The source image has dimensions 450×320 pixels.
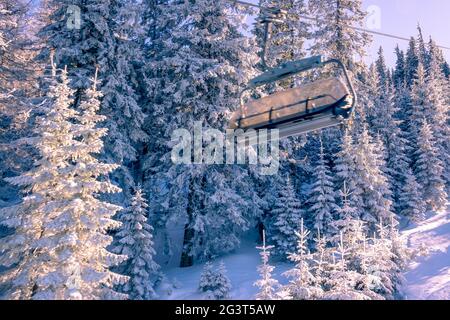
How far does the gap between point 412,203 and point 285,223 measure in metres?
9.67

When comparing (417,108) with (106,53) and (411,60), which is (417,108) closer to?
(106,53)

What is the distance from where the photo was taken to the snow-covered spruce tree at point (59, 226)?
770 centimetres

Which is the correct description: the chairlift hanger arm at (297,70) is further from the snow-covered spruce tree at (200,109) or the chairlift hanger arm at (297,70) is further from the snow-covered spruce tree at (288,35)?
the snow-covered spruce tree at (288,35)

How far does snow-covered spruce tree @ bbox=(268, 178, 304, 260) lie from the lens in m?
16.7

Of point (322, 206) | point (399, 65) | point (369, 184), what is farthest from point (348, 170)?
point (399, 65)

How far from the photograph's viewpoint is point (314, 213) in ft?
57.9

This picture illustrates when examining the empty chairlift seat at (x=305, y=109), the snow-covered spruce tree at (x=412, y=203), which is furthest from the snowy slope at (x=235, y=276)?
the snow-covered spruce tree at (x=412, y=203)

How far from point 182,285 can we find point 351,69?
14666mm

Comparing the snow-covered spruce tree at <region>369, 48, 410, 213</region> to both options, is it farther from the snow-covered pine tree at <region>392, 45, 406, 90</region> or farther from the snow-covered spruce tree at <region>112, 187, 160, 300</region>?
the snow-covered pine tree at <region>392, 45, 406, 90</region>

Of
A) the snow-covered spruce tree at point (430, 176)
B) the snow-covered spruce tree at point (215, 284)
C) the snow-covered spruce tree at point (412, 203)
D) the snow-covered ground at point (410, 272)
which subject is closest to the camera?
the snow-covered spruce tree at point (215, 284)

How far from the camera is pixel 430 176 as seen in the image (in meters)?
24.3

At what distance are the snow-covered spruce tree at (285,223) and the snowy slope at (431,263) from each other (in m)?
4.99

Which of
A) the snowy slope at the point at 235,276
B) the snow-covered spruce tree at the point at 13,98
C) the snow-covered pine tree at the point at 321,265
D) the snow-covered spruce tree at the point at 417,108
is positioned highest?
the snow-covered spruce tree at the point at 417,108

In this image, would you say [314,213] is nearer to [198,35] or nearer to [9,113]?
[198,35]
